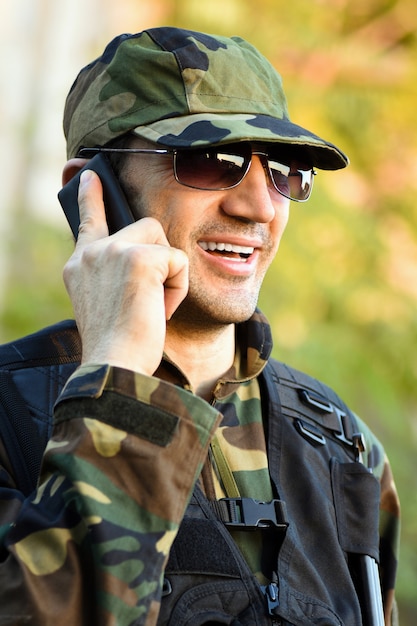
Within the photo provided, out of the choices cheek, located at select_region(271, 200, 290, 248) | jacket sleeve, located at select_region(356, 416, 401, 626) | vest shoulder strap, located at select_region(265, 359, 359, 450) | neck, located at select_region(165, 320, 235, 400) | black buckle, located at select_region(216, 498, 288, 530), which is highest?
cheek, located at select_region(271, 200, 290, 248)

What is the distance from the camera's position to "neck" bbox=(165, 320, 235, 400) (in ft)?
9.05

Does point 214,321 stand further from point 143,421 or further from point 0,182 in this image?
point 0,182

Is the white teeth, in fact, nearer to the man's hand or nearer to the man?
the man

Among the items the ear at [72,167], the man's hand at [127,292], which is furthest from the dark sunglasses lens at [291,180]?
the ear at [72,167]

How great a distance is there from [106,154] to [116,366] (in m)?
0.91

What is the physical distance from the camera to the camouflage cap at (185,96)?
8.45ft

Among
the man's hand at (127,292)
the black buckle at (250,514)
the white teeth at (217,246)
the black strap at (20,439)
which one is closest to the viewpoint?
the man's hand at (127,292)

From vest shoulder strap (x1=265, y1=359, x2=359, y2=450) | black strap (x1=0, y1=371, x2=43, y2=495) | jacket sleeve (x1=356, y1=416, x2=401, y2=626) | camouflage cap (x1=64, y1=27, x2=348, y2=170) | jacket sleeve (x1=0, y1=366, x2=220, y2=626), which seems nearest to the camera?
jacket sleeve (x1=0, y1=366, x2=220, y2=626)

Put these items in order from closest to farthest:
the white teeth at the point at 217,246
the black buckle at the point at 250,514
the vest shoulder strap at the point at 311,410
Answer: the black buckle at the point at 250,514, the white teeth at the point at 217,246, the vest shoulder strap at the point at 311,410

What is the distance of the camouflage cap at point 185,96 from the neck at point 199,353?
55cm

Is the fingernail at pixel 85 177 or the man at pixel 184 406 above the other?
the fingernail at pixel 85 177

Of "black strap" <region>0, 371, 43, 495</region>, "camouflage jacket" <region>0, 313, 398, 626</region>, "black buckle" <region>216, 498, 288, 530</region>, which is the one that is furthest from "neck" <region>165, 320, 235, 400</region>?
"camouflage jacket" <region>0, 313, 398, 626</region>

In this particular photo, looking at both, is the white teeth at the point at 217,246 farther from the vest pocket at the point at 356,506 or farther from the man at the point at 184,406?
the vest pocket at the point at 356,506

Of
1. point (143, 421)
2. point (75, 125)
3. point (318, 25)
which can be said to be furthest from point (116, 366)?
point (318, 25)
